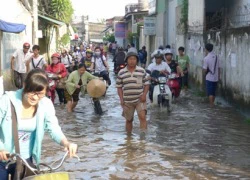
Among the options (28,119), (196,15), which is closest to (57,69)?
(196,15)

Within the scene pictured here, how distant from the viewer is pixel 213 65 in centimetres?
1341

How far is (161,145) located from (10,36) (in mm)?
11533

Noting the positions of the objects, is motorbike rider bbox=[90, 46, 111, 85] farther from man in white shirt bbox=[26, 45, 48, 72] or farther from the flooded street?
the flooded street

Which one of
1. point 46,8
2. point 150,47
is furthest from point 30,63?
point 150,47

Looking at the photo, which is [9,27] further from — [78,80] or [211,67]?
[211,67]

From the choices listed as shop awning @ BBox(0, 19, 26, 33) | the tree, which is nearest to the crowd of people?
shop awning @ BBox(0, 19, 26, 33)

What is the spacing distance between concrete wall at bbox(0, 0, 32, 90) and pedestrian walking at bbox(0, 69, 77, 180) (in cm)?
1312

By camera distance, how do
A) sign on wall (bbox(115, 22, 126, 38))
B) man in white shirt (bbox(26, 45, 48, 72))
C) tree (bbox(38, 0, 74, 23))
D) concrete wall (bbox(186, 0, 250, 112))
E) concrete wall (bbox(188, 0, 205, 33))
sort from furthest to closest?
1. sign on wall (bbox(115, 22, 126, 38))
2. tree (bbox(38, 0, 74, 23))
3. concrete wall (bbox(188, 0, 205, 33))
4. man in white shirt (bbox(26, 45, 48, 72))
5. concrete wall (bbox(186, 0, 250, 112))

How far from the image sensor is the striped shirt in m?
9.41

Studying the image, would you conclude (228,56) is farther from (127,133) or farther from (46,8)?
(46,8)

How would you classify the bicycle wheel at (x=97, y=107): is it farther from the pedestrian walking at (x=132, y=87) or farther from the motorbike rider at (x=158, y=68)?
the pedestrian walking at (x=132, y=87)

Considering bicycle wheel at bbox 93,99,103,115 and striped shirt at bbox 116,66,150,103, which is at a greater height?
striped shirt at bbox 116,66,150,103

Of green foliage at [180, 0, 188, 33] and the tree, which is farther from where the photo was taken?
the tree

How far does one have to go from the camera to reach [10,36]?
19.2 meters
